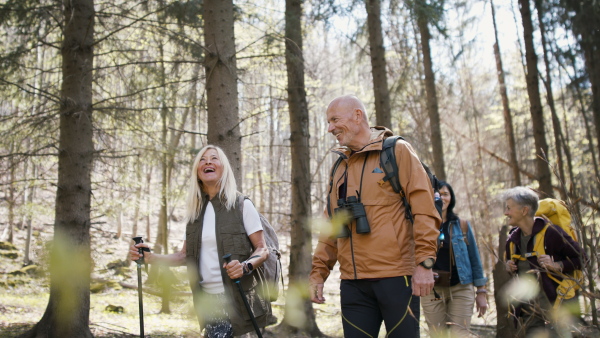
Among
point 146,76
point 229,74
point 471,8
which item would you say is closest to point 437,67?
point 471,8

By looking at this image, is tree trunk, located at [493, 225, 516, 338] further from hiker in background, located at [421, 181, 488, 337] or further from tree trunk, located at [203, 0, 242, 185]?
tree trunk, located at [203, 0, 242, 185]

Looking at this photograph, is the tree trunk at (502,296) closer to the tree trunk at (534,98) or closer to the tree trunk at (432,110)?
the tree trunk at (534,98)

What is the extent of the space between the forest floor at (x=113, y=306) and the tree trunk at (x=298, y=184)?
2.44 ft

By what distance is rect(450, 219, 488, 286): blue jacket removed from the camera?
15.7 feet

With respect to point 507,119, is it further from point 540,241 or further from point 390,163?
point 390,163

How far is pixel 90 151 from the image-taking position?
6738 millimetres

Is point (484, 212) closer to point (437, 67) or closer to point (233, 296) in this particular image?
point (437, 67)

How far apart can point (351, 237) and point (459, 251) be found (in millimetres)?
2219

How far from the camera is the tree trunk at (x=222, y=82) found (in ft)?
17.0

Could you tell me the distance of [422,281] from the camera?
8.97 feet

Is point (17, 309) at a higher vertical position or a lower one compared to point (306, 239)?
lower

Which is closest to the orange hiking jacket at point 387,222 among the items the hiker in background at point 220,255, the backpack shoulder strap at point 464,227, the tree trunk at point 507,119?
the hiker in background at point 220,255

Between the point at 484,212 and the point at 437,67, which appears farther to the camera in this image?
the point at 484,212

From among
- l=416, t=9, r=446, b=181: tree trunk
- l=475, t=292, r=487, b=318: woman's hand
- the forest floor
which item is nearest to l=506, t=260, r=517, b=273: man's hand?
l=475, t=292, r=487, b=318: woman's hand
